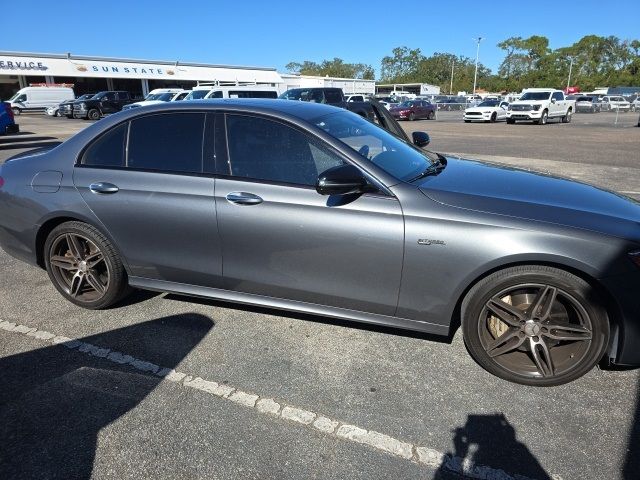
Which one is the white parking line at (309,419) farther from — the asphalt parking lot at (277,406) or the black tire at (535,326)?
the black tire at (535,326)

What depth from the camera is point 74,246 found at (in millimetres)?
3803

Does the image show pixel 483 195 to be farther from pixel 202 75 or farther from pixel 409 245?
pixel 202 75

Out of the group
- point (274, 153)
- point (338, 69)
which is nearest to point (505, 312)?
point (274, 153)

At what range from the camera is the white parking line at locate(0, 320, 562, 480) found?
7.36 ft

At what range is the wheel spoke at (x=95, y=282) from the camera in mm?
3809

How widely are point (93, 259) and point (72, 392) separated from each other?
1.28 meters

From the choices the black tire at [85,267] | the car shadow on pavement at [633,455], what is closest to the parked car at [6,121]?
the black tire at [85,267]

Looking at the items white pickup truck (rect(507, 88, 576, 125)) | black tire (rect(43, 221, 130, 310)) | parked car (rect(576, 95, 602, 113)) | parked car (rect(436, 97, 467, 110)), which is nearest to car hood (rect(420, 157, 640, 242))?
black tire (rect(43, 221, 130, 310))

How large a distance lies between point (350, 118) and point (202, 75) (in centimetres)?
6278

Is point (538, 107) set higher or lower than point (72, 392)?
higher

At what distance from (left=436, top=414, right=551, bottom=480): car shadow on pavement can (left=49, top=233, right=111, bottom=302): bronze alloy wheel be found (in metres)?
2.83

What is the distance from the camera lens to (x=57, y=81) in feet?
169

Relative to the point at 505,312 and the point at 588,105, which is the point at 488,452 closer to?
the point at 505,312

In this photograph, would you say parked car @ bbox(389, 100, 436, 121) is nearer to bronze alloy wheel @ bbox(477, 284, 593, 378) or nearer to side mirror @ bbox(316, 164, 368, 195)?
side mirror @ bbox(316, 164, 368, 195)
